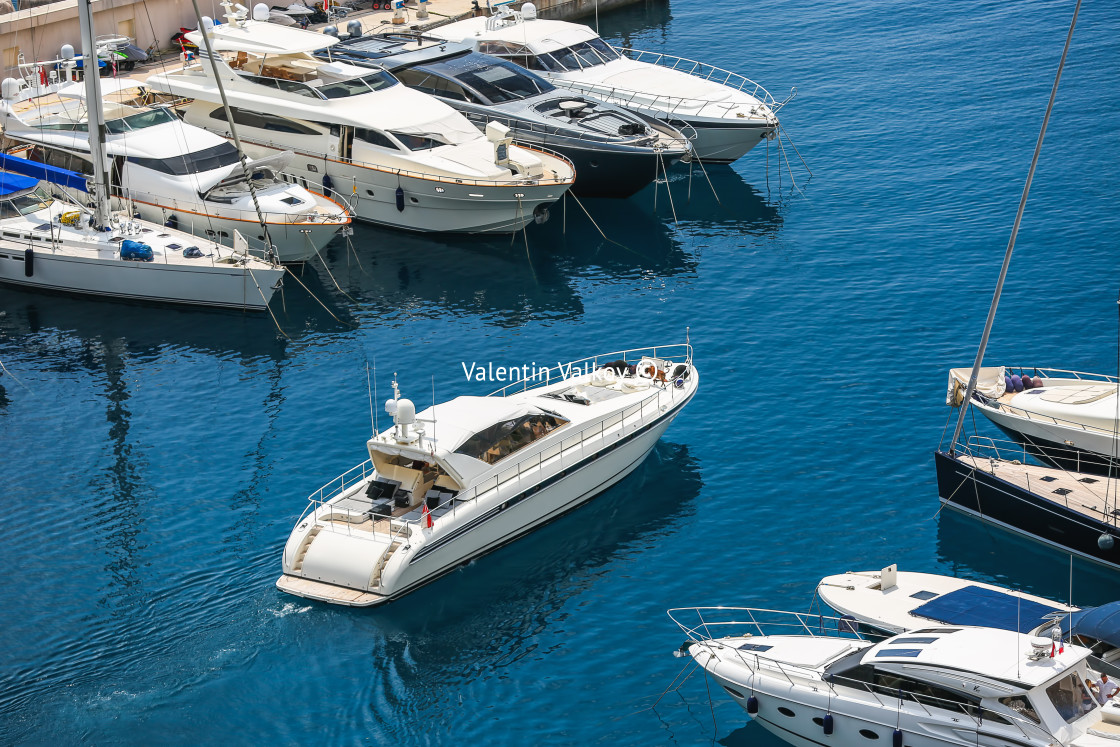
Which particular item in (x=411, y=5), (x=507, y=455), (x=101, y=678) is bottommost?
(x=101, y=678)

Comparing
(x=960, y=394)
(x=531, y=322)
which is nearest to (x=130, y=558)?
(x=531, y=322)

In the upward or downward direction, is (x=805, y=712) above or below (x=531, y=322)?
below

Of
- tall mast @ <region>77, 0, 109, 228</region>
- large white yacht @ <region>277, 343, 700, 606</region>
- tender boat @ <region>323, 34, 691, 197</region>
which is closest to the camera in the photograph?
large white yacht @ <region>277, 343, 700, 606</region>

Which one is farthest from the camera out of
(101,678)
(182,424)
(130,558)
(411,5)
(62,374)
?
(411,5)

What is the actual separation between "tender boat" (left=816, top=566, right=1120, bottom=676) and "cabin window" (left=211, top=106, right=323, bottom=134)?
26693 millimetres

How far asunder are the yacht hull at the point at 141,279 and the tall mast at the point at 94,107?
6.74 feet

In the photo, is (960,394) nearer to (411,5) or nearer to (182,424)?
(182,424)

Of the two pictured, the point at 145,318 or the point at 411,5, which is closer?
the point at 145,318

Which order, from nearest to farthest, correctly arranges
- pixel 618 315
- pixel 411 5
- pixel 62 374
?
pixel 62 374, pixel 618 315, pixel 411 5

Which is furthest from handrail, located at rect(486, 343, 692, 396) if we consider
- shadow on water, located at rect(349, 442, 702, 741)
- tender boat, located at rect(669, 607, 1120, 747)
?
tender boat, located at rect(669, 607, 1120, 747)

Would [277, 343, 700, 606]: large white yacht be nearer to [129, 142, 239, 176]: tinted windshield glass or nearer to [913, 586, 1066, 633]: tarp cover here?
[913, 586, 1066, 633]: tarp cover

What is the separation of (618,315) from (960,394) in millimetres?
11215

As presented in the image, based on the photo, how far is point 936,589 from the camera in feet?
81.5

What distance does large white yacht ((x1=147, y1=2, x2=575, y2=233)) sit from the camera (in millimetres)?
42062
